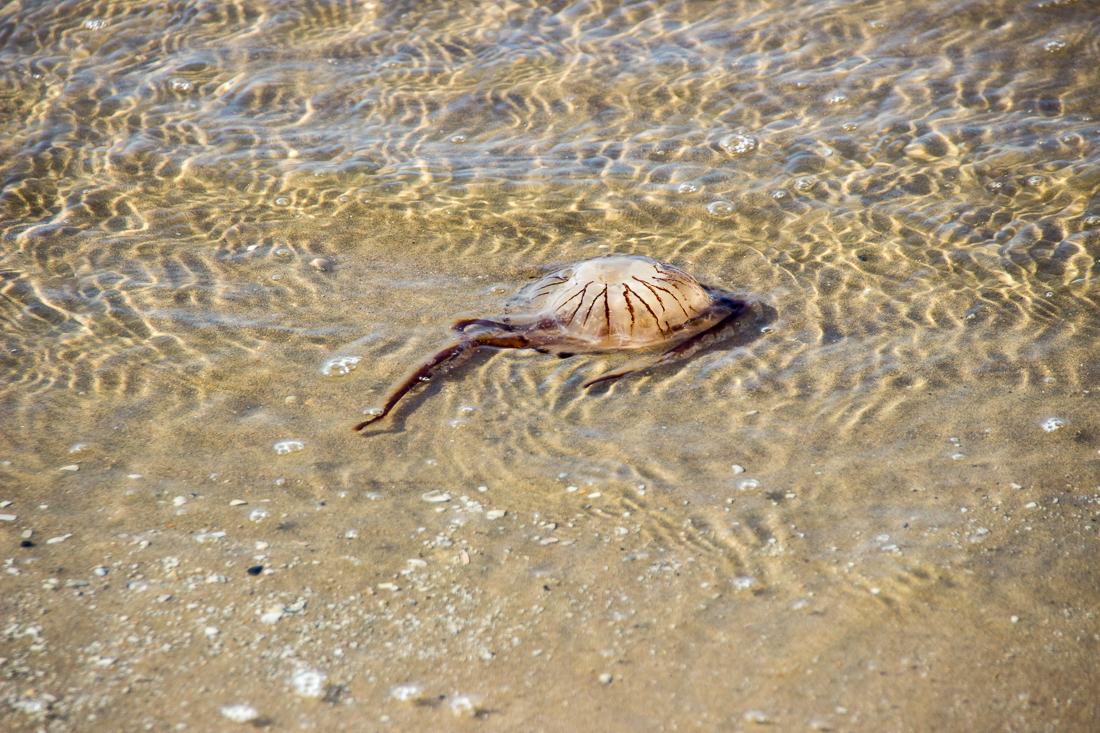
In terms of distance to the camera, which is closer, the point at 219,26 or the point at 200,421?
the point at 200,421

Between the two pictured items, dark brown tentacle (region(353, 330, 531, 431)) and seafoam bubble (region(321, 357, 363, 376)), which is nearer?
dark brown tentacle (region(353, 330, 531, 431))

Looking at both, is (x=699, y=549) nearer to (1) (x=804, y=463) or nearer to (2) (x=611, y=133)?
(1) (x=804, y=463)

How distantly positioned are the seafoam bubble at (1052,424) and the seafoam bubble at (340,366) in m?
2.77

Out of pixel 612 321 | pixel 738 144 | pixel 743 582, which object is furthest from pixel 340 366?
pixel 738 144

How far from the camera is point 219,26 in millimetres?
6223

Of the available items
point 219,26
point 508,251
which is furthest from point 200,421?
point 219,26

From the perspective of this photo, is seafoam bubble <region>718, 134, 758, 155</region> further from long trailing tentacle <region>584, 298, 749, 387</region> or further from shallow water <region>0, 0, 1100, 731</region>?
long trailing tentacle <region>584, 298, 749, 387</region>

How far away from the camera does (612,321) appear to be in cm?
339

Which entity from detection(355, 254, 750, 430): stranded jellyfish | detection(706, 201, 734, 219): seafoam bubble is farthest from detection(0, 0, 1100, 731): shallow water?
detection(355, 254, 750, 430): stranded jellyfish

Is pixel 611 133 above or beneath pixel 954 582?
above

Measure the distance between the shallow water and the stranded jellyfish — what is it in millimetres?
112

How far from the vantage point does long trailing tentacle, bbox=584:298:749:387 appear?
10.8 ft

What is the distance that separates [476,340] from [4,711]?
2.11 metres

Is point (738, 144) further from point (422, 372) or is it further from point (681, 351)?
point (422, 372)
